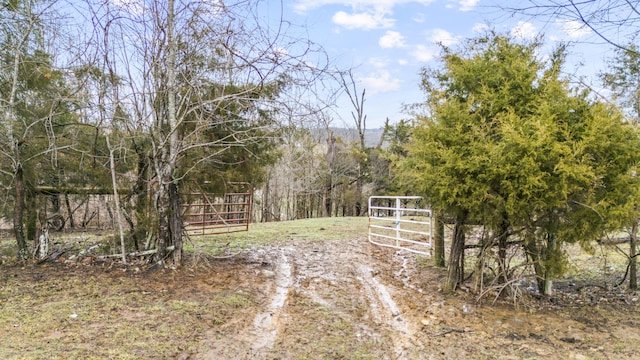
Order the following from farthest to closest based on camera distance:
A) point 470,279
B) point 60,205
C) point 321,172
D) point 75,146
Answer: point 321,172 < point 60,205 < point 75,146 < point 470,279

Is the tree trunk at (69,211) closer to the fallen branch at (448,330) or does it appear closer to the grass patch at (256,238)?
the grass patch at (256,238)

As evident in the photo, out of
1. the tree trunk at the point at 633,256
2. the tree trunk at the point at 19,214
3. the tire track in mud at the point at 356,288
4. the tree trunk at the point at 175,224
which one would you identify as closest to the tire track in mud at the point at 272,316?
the tire track in mud at the point at 356,288

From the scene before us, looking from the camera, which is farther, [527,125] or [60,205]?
[60,205]

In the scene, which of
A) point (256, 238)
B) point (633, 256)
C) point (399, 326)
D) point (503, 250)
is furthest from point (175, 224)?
point (633, 256)

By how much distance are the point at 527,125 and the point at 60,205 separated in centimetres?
659

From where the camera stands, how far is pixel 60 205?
18.5ft

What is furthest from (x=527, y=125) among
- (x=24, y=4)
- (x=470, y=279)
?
(x=24, y=4)

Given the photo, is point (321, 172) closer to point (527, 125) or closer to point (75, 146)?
point (75, 146)

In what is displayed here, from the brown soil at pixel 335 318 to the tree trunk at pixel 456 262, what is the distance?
0.14 m

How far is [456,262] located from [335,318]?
163 centimetres

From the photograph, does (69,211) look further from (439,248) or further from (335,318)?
(439,248)

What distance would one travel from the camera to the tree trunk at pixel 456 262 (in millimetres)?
4035

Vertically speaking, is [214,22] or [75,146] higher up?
[214,22]

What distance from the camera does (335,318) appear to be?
347cm
